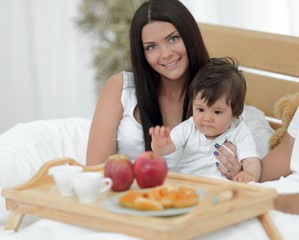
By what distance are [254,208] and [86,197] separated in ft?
1.39

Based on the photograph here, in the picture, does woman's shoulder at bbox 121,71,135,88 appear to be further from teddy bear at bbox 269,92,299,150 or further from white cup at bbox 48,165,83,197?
white cup at bbox 48,165,83,197

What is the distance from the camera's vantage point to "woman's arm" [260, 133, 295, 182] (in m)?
2.59

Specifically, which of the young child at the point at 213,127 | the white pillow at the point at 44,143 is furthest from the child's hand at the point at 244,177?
the white pillow at the point at 44,143

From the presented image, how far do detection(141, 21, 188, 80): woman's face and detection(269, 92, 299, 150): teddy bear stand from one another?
405 mm

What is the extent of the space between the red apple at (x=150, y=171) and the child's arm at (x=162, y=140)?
280mm

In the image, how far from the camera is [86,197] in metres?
1.99

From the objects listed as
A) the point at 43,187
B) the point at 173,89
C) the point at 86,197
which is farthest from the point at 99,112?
the point at 86,197

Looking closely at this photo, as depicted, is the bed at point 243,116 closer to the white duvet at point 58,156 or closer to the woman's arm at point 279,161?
the white duvet at point 58,156

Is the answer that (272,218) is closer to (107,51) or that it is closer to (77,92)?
(107,51)

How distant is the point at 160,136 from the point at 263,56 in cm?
104

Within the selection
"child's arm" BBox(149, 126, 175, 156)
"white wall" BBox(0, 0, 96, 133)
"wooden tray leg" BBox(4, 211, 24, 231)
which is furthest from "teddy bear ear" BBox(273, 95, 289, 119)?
"white wall" BBox(0, 0, 96, 133)

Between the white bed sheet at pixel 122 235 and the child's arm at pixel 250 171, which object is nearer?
the white bed sheet at pixel 122 235

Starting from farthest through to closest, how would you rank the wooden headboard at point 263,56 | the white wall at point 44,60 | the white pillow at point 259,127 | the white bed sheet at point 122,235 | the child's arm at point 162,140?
the white wall at point 44,60
the wooden headboard at point 263,56
the white pillow at point 259,127
the child's arm at point 162,140
the white bed sheet at point 122,235

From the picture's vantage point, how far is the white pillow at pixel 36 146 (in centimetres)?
283
